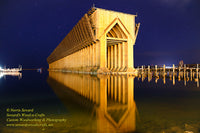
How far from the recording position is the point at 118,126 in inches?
153

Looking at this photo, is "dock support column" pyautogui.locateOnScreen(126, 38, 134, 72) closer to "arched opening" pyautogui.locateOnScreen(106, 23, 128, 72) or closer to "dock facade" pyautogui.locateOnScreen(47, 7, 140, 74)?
"dock facade" pyautogui.locateOnScreen(47, 7, 140, 74)

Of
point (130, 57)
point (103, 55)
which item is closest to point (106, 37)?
point (103, 55)

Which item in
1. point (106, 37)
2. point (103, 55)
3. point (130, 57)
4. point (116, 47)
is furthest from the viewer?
point (116, 47)

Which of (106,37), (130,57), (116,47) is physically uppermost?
(106,37)

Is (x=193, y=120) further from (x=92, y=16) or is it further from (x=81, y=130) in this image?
(x=92, y=16)

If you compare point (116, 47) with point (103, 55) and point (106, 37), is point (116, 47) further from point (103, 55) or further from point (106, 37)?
point (103, 55)

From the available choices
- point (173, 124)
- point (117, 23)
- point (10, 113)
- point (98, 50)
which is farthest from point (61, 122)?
point (117, 23)

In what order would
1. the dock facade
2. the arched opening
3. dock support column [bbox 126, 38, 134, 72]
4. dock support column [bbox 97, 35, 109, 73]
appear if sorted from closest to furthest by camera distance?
dock support column [bbox 97, 35, 109, 73]
the dock facade
dock support column [bbox 126, 38, 134, 72]
the arched opening

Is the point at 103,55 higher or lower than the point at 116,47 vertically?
lower

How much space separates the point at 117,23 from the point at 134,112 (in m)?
30.2

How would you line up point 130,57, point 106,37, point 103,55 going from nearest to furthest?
point 103,55 < point 106,37 < point 130,57

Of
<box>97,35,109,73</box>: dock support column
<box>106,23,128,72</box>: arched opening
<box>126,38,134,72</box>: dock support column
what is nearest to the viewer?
<box>97,35,109,73</box>: dock support column

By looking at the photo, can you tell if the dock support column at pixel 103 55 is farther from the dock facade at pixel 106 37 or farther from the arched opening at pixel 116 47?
the arched opening at pixel 116 47

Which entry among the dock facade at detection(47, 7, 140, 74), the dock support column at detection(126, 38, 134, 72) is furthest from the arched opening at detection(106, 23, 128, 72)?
the dock support column at detection(126, 38, 134, 72)
